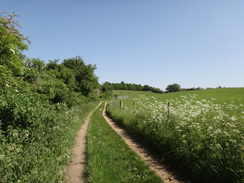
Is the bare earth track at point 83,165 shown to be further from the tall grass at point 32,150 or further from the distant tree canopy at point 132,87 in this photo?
the distant tree canopy at point 132,87

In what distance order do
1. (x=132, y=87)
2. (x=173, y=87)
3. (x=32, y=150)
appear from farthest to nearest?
1. (x=132, y=87)
2. (x=173, y=87)
3. (x=32, y=150)

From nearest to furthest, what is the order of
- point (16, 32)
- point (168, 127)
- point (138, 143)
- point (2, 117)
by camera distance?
point (2, 117) < point (16, 32) < point (168, 127) < point (138, 143)

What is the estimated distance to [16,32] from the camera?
539 centimetres

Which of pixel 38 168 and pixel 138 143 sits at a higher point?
pixel 38 168

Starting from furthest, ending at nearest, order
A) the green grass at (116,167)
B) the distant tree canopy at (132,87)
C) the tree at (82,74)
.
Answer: the distant tree canopy at (132,87) → the tree at (82,74) → the green grass at (116,167)

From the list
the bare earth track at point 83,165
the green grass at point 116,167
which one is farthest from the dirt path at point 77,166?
the green grass at point 116,167

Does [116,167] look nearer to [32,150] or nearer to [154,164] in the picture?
[154,164]

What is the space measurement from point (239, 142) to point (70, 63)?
26.2 m

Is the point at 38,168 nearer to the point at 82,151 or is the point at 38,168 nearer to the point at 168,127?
the point at 82,151

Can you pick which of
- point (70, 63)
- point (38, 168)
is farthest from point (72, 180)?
point (70, 63)

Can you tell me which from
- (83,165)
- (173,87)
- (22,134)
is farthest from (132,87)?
(22,134)

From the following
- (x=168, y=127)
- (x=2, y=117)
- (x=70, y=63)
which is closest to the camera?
(x=2, y=117)

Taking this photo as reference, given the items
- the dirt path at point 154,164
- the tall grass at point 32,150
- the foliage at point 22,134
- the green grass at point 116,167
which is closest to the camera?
the tall grass at point 32,150

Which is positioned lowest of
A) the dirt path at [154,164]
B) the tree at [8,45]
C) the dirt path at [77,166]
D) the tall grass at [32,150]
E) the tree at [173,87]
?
the dirt path at [154,164]
